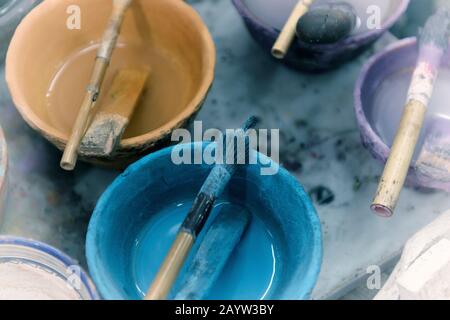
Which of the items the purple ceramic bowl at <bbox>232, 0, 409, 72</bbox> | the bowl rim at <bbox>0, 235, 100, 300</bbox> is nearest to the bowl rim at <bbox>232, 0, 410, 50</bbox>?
the purple ceramic bowl at <bbox>232, 0, 409, 72</bbox>

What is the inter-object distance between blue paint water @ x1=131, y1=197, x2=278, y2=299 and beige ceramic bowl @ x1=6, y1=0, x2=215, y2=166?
0.14 metres

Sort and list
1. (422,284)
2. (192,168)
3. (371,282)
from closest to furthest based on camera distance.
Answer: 1. (422,284)
2. (192,168)
3. (371,282)

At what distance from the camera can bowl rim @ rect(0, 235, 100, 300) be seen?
37.2 inches

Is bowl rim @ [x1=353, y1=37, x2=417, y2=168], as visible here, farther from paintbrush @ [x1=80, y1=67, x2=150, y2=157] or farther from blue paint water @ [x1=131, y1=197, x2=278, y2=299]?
paintbrush @ [x1=80, y1=67, x2=150, y2=157]

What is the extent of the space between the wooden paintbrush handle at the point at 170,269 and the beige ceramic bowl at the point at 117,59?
197 millimetres

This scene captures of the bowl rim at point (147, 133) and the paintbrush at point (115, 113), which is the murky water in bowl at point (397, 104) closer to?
the bowl rim at point (147, 133)

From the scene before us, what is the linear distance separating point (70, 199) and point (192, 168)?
281 millimetres

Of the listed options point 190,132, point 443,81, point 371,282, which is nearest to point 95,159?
→ point 190,132

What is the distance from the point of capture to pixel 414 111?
994mm

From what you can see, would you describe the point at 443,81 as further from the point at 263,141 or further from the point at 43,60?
the point at 43,60

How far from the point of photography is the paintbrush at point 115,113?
3.29ft

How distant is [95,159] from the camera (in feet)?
3.46

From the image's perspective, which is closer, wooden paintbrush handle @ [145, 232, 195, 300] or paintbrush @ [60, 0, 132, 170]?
wooden paintbrush handle @ [145, 232, 195, 300]

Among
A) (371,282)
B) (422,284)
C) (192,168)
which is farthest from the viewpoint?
(371,282)
